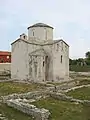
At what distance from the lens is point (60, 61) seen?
1665 inches

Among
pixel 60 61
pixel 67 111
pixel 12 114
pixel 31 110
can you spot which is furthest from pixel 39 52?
pixel 31 110

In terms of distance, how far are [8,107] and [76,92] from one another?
400 inches

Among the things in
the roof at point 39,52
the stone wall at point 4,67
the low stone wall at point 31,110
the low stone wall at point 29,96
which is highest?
the roof at point 39,52

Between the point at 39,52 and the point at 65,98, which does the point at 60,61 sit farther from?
the point at 65,98

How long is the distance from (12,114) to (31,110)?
1.65 m

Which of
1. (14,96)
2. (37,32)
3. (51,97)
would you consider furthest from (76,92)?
(37,32)

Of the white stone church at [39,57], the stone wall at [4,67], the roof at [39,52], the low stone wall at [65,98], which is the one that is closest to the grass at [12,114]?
the low stone wall at [65,98]

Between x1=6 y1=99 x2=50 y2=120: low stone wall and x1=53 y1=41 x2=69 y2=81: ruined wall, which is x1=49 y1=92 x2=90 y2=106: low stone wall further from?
x1=53 y1=41 x2=69 y2=81: ruined wall

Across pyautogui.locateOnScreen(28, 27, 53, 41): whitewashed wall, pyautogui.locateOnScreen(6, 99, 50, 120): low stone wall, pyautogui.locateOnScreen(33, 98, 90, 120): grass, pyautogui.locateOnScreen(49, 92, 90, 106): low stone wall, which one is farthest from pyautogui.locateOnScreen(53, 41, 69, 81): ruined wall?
pyautogui.locateOnScreen(6, 99, 50, 120): low stone wall

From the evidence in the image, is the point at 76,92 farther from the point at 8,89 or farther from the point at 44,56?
the point at 44,56

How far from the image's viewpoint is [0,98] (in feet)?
77.4

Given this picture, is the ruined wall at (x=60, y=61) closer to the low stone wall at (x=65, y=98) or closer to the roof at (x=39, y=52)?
the roof at (x=39, y=52)

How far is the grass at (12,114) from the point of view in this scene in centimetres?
1816

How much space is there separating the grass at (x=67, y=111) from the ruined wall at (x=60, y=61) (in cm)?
1786
